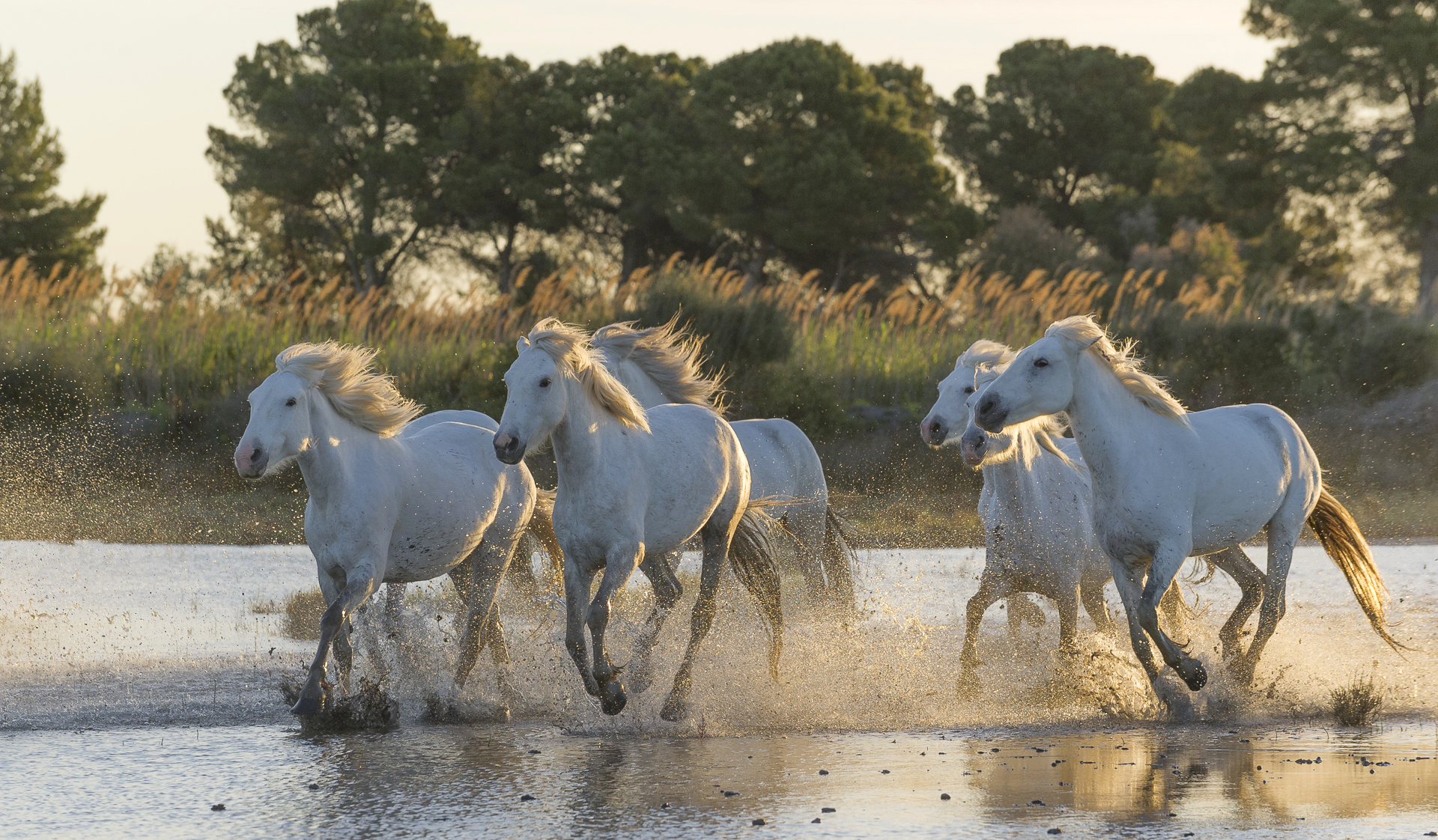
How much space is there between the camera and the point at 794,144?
42.3 metres

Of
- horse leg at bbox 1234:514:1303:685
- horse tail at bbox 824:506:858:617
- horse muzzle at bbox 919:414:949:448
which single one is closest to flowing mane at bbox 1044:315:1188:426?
horse muzzle at bbox 919:414:949:448

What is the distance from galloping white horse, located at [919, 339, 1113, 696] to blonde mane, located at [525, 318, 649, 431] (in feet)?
5.69

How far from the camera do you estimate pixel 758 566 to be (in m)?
8.34

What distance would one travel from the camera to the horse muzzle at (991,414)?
7.12 m

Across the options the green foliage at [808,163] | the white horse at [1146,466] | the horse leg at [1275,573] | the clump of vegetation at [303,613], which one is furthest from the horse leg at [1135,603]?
the green foliage at [808,163]

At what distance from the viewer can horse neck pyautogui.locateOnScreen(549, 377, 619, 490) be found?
7031 millimetres

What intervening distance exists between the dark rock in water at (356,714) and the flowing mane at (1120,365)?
11.6ft

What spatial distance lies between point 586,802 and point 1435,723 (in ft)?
13.4

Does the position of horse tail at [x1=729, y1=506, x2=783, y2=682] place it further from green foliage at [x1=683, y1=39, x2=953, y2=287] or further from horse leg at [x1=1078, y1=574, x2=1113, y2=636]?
green foliage at [x1=683, y1=39, x2=953, y2=287]

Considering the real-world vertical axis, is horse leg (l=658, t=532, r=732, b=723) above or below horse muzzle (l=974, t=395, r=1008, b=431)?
below

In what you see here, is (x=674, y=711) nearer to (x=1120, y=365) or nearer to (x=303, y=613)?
(x=1120, y=365)

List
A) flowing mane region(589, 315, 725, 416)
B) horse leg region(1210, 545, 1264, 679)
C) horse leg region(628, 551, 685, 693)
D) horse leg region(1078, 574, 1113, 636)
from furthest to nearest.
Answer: flowing mane region(589, 315, 725, 416) → horse leg region(1078, 574, 1113, 636) → horse leg region(1210, 545, 1264, 679) → horse leg region(628, 551, 685, 693)

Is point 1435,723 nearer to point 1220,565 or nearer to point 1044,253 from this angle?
point 1220,565

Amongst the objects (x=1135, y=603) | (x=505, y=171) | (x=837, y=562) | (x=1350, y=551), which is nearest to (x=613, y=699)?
(x=1135, y=603)
